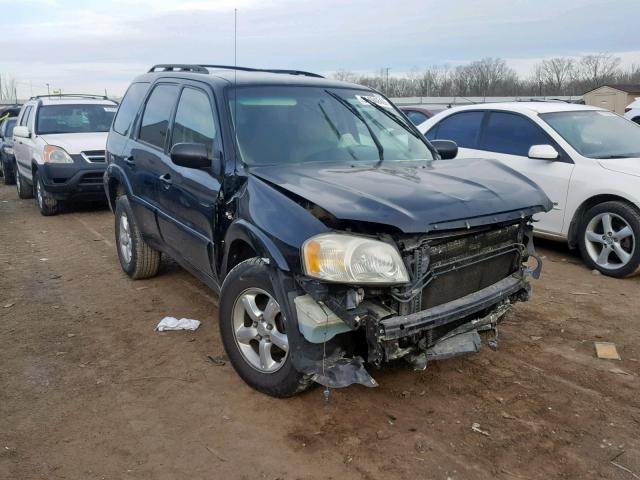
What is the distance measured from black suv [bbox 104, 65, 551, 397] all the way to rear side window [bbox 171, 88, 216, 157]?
0.02 metres

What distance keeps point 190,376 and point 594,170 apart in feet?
15.0

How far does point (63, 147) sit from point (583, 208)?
7.87 metres

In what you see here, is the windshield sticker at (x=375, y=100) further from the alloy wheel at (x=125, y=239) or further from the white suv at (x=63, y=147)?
the white suv at (x=63, y=147)

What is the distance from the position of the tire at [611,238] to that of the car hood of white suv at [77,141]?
24.1ft

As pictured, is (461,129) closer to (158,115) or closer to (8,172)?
(158,115)

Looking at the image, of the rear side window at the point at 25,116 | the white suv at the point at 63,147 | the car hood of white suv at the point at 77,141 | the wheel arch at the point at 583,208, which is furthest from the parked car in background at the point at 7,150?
the wheel arch at the point at 583,208

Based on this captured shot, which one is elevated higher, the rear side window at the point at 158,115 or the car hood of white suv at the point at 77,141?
the rear side window at the point at 158,115

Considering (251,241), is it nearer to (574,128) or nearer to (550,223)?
(550,223)

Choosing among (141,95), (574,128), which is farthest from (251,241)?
(574,128)

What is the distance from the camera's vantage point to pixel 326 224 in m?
3.01

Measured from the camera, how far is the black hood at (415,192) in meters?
2.96

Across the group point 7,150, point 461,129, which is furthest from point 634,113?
point 7,150

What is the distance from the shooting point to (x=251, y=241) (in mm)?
3408

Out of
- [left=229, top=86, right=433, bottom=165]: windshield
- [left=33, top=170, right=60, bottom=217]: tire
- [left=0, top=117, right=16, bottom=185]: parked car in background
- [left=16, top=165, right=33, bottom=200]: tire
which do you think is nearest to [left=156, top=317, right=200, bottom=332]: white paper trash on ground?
[left=229, top=86, right=433, bottom=165]: windshield
